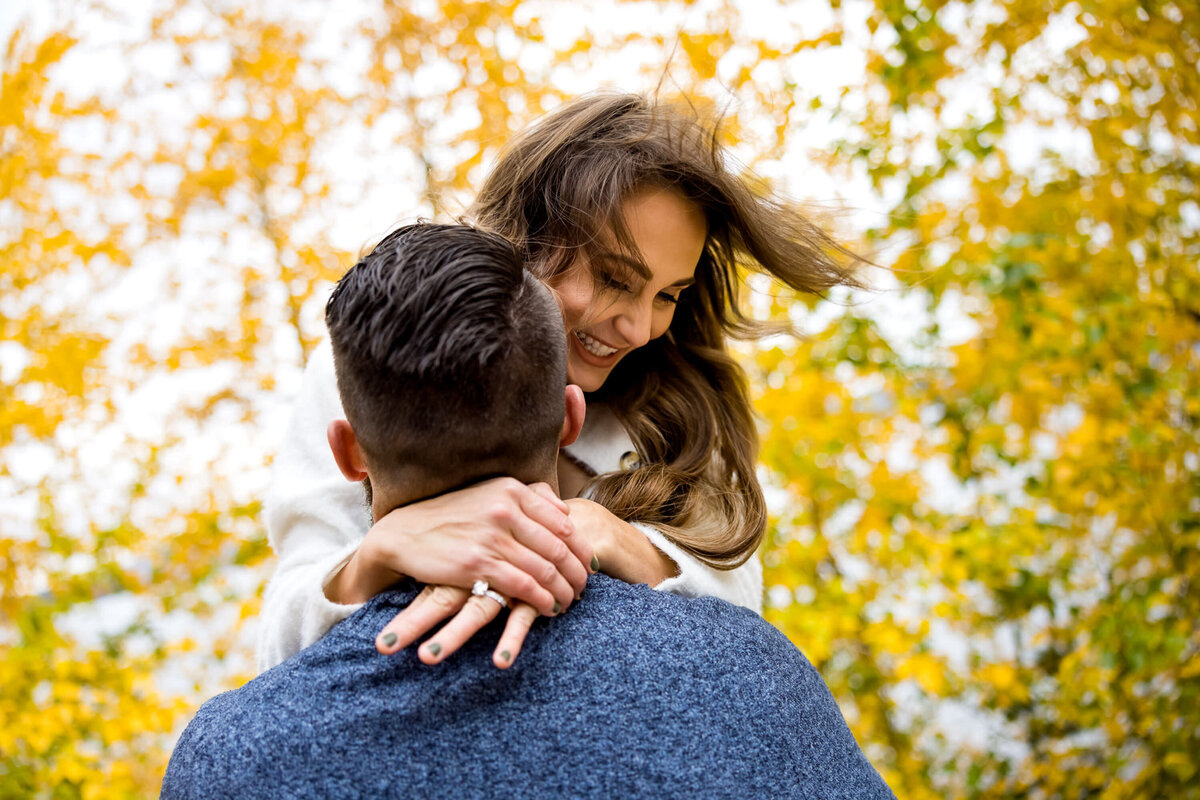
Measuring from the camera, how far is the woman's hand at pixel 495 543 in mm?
945

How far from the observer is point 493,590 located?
3.12 ft

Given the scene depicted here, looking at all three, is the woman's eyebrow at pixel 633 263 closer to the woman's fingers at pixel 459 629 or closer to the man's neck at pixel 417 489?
the man's neck at pixel 417 489

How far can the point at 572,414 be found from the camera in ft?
3.67

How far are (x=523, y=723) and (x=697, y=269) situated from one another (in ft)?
3.81

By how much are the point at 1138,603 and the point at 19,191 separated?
3.71m

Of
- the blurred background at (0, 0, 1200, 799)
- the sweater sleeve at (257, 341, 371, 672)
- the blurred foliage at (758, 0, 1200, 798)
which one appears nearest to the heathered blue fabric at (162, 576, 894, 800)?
the sweater sleeve at (257, 341, 371, 672)

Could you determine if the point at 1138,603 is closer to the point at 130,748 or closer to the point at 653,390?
the point at 653,390

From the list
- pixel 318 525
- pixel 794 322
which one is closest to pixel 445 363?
pixel 318 525

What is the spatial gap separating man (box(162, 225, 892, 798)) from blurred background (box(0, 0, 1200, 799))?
969mm

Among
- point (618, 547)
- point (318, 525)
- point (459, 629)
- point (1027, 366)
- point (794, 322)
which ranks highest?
point (459, 629)

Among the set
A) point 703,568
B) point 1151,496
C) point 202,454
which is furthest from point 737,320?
point 202,454

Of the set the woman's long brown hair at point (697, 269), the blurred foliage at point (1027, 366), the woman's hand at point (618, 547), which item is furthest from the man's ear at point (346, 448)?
the blurred foliage at point (1027, 366)

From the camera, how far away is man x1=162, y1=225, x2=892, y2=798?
0.87 meters

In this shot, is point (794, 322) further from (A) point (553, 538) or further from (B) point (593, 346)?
(A) point (553, 538)
